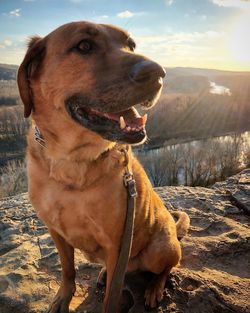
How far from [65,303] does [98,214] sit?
1183mm

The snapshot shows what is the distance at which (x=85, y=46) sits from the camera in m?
3.37

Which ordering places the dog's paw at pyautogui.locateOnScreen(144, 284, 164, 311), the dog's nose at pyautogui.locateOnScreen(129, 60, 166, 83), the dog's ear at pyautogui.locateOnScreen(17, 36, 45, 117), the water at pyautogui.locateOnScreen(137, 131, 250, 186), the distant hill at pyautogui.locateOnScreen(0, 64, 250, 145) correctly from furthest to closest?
the distant hill at pyautogui.locateOnScreen(0, 64, 250, 145)
the water at pyautogui.locateOnScreen(137, 131, 250, 186)
the dog's paw at pyautogui.locateOnScreen(144, 284, 164, 311)
the dog's ear at pyautogui.locateOnScreen(17, 36, 45, 117)
the dog's nose at pyautogui.locateOnScreen(129, 60, 166, 83)

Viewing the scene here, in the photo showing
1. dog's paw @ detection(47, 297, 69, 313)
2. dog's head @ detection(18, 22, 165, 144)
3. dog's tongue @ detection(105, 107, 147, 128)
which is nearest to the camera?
dog's head @ detection(18, 22, 165, 144)

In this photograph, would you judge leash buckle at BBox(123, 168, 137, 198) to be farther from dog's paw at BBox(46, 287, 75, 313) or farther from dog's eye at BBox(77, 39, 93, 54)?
dog's paw at BBox(46, 287, 75, 313)

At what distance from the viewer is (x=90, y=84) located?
3176mm

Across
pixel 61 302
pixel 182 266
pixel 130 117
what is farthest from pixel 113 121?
pixel 182 266

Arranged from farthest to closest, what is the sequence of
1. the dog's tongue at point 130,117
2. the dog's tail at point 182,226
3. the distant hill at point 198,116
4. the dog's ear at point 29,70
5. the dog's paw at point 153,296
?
1. the distant hill at point 198,116
2. the dog's tail at point 182,226
3. the dog's paw at point 153,296
4. the dog's ear at point 29,70
5. the dog's tongue at point 130,117

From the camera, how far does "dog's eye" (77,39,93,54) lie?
3350 mm

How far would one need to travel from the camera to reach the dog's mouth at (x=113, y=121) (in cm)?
301

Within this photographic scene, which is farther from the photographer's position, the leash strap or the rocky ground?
the rocky ground

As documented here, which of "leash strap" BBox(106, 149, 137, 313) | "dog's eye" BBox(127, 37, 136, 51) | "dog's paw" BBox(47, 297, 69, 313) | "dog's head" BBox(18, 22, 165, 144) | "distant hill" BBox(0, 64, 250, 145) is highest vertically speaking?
"dog's eye" BBox(127, 37, 136, 51)

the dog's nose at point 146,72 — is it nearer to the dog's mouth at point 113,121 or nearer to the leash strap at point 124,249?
the dog's mouth at point 113,121

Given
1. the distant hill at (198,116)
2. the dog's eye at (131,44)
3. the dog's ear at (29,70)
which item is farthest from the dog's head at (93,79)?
the distant hill at (198,116)

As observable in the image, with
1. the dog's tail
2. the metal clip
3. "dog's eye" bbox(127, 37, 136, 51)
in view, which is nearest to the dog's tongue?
the metal clip
